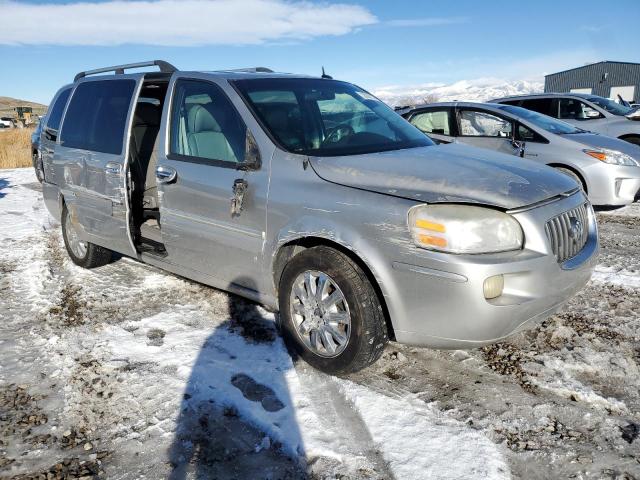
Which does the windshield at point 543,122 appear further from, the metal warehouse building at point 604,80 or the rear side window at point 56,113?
the metal warehouse building at point 604,80

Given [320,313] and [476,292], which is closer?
[476,292]

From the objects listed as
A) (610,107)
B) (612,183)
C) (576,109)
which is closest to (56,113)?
(612,183)

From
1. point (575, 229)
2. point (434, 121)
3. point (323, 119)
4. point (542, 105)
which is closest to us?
point (575, 229)

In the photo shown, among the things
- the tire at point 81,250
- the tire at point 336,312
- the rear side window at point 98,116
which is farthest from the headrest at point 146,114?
the tire at point 336,312

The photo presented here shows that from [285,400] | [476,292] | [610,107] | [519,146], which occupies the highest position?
[610,107]

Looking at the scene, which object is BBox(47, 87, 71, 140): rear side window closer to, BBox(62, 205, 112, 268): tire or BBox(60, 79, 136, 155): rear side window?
BBox(60, 79, 136, 155): rear side window

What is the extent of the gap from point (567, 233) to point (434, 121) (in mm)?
5337

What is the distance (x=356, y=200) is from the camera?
9.03ft

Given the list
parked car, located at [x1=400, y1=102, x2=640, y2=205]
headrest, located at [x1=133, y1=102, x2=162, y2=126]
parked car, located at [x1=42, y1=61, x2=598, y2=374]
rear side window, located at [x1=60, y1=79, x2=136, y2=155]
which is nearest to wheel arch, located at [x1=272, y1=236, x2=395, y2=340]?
parked car, located at [x1=42, y1=61, x2=598, y2=374]

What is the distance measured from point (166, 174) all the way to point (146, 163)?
4.09ft

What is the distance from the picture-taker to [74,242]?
5250 millimetres

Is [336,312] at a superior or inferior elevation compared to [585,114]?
inferior

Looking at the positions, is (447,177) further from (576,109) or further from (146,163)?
(576,109)

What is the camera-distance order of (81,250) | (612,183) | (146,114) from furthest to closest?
(612,183), (81,250), (146,114)
